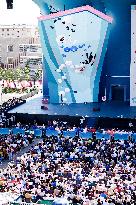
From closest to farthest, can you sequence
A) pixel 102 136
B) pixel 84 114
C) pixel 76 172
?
pixel 76 172
pixel 102 136
pixel 84 114

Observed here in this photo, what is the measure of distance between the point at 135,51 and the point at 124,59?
3671mm

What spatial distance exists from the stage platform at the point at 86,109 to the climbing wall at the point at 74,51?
61.9 inches

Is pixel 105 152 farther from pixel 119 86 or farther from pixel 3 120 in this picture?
pixel 119 86

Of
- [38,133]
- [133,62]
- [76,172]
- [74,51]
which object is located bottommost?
[76,172]

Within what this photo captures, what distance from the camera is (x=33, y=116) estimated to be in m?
40.5

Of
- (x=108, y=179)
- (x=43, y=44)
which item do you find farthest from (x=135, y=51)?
(x=108, y=179)

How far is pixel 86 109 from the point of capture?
4316cm

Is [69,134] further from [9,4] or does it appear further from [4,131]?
[9,4]

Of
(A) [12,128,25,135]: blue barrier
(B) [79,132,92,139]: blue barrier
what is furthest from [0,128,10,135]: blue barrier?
(B) [79,132,92,139]: blue barrier

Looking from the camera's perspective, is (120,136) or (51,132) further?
(51,132)

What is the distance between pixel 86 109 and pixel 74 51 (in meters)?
5.64

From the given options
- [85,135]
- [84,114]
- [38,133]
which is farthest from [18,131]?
[84,114]

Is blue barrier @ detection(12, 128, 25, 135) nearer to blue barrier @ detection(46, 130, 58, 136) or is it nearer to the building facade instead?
blue barrier @ detection(46, 130, 58, 136)

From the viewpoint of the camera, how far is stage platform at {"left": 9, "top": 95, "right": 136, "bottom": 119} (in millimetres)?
40156
